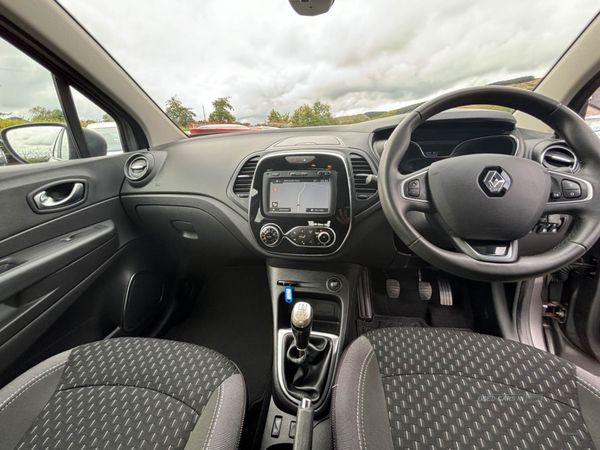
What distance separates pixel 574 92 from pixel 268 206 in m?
1.34

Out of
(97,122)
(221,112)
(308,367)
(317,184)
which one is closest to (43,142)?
(97,122)

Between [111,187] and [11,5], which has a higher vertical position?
[11,5]

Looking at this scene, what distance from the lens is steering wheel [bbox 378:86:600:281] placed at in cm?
73

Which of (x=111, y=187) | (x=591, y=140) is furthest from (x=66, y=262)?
(x=591, y=140)

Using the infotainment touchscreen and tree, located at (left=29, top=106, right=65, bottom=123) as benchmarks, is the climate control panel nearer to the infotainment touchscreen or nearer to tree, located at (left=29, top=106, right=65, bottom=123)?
the infotainment touchscreen

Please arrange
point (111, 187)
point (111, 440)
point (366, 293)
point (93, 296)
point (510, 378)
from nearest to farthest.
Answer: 1. point (111, 440)
2. point (510, 378)
3. point (93, 296)
4. point (111, 187)
5. point (366, 293)

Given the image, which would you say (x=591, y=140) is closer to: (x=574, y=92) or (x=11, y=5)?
(x=574, y=92)

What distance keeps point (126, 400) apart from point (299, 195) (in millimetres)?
856

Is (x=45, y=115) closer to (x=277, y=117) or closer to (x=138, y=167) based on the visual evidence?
(x=138, y=167)

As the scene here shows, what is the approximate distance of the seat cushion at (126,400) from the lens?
2.08 feet

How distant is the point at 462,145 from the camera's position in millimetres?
1094

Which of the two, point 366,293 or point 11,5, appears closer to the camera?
point 11,5

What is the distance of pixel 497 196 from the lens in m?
0.76

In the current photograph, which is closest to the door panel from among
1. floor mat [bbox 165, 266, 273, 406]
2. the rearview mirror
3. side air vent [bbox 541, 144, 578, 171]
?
floor mat [bbox 165, 266, 273, 406]
